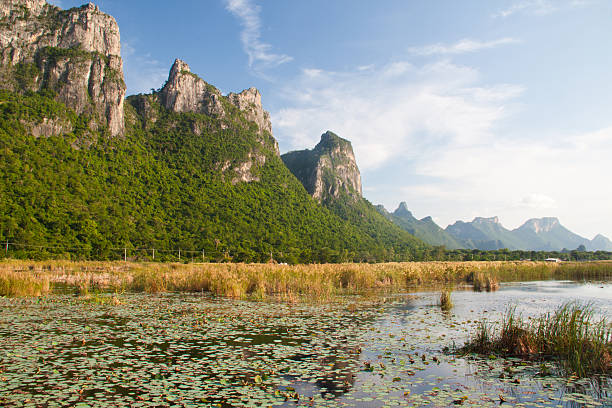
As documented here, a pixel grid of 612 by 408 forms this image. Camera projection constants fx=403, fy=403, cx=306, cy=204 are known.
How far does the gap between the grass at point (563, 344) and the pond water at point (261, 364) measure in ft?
1.67

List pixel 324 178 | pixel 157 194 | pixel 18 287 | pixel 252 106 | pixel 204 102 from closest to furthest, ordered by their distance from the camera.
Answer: pixel 18 287
pixel 157 194
pixel 204 102
pixel 252 106
pixel 324 178

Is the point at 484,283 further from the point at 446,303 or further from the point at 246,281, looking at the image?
the point at 246,281

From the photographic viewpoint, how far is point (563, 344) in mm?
8484

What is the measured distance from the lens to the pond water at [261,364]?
6344 millimetres

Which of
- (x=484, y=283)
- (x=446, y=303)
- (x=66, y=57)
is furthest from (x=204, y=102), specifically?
(x=446, y=303)

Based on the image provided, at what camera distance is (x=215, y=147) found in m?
119

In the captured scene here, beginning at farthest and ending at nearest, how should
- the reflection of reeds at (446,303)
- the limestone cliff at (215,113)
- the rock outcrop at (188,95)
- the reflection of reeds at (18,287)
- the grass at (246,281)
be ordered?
the rock outcrop at (188,95), the limestone cliff at (215,113), the grass at (246,281), the reflection of reeds at (18,287), the reflection of reeds at (446,303)

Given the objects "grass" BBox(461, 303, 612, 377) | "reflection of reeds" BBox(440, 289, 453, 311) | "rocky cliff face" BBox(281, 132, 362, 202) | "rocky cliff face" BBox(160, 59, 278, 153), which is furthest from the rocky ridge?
"grass" BBox(461, 303, 612, 377)

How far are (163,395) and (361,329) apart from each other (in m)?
6.76

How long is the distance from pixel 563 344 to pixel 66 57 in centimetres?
11866

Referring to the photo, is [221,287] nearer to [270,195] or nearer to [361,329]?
[361,329]

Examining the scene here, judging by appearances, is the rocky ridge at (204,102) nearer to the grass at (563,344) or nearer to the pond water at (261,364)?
the pond water at (261,364)

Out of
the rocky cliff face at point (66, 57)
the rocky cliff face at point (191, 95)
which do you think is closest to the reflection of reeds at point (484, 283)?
the rocky cliff face at point (66, 57)

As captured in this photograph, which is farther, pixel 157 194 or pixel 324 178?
pixel 324 178
